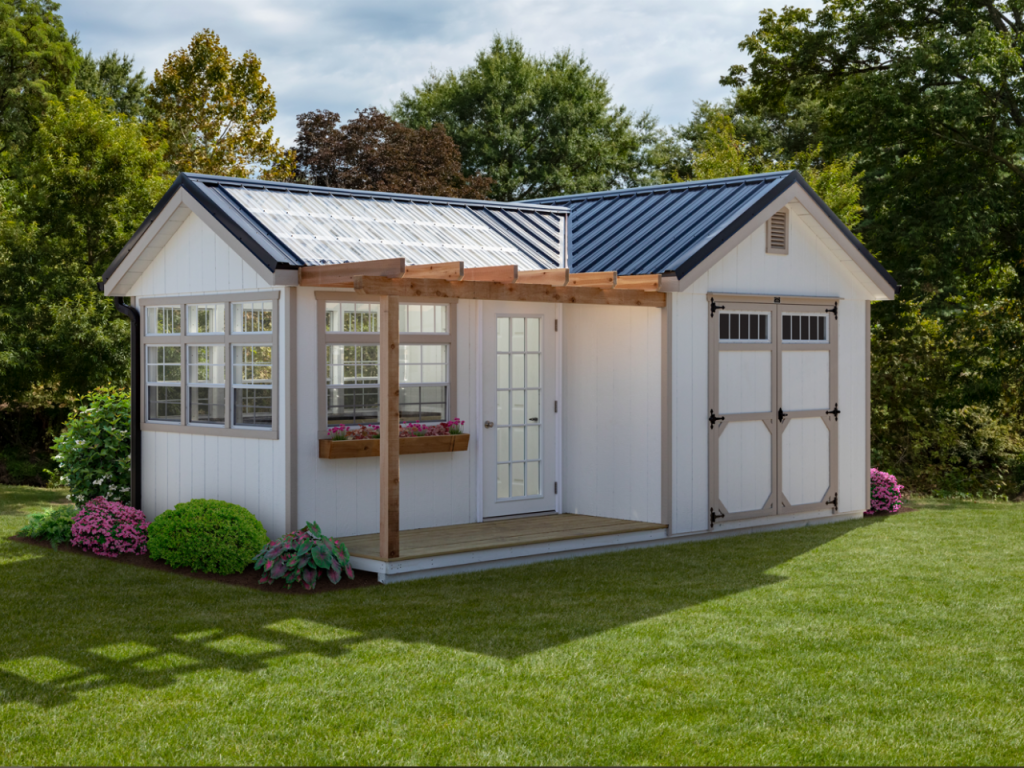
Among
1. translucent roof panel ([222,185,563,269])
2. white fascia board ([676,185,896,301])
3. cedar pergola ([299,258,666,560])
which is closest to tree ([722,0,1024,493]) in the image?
white fascia board ([676,185,896,301])

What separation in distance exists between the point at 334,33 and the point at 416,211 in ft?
8.59

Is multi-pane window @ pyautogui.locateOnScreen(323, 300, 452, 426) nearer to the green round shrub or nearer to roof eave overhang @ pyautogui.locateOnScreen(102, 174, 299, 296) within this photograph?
roof eave overhang @ pyautogui.locateOnScreen(102, 174, 299, 296)

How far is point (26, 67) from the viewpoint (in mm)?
24469

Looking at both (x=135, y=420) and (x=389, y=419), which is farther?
(x=135, y=420)

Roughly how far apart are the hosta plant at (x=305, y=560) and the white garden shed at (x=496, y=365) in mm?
271

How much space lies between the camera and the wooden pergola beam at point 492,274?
27.4 feet

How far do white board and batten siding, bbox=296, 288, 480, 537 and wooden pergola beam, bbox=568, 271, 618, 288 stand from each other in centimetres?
117

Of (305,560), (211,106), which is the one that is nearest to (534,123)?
(211,106)

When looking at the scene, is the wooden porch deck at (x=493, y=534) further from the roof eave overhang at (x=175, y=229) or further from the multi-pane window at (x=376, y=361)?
the roof eave overhang at (x=175, y=229)

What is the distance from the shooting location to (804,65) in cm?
1992

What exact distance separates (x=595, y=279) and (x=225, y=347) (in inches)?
127

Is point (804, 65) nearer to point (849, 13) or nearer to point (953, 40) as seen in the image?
point (849, 13)

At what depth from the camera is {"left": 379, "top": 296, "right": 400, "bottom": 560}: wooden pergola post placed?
830cm

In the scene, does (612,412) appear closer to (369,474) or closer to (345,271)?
(369,474)
